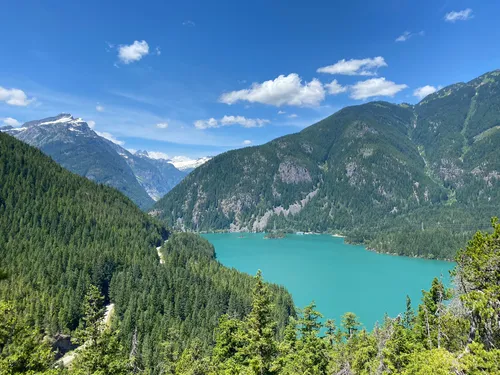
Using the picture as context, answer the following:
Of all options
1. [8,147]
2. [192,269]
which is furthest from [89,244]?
[8,147]

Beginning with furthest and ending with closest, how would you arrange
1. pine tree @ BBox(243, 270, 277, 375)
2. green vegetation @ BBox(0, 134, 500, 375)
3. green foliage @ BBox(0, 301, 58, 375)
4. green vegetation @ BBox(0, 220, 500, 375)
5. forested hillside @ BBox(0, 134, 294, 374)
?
forested hillside @ BBox(0, 134, 294, 374), pine tree @ BBox(243, 270, 277, 375), green vegetation @ BBox(0, 134, 500, 375), green foliage @ BBox(0, 301, 58, 375), green vegetation @ BBox(0, 220, 500, 375)

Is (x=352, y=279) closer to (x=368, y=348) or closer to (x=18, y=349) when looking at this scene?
(x=368, y=348)

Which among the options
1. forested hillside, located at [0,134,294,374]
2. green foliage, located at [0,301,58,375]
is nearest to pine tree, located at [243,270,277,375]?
green foliage, located at [0,301,58,375]

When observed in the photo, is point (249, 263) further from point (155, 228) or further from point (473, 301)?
point (473, 301)

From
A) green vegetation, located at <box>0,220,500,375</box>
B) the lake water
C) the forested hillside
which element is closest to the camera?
green vegetation, located at <box>0,220,500,375</box>

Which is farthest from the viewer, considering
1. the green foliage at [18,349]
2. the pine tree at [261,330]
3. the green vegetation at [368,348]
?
the pine tree at [261,330]

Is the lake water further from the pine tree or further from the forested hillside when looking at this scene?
the pine tree

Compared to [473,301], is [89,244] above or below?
below

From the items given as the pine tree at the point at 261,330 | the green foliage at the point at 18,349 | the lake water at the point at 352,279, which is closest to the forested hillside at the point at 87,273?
the green foliage at the point at 18,349

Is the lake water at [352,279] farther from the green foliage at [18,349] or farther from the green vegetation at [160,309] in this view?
the green foliage at [18,349]
